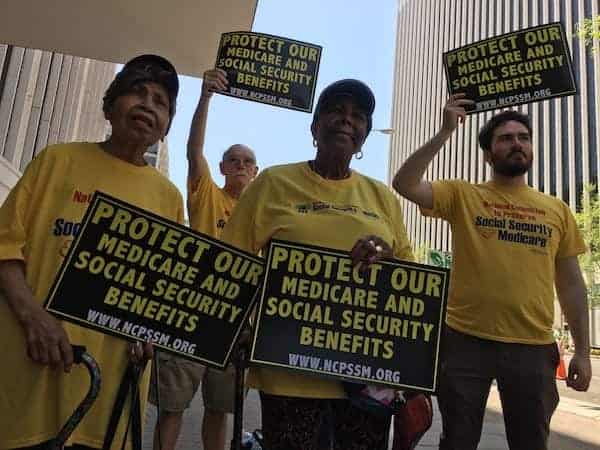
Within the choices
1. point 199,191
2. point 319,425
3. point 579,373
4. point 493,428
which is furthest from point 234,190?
point 493,428

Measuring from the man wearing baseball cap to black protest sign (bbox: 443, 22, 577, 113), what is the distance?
1795mm

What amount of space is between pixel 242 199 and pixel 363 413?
92 centimetres

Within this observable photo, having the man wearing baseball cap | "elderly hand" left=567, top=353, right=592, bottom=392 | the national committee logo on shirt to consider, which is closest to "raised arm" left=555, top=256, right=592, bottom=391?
"elderly hand" left=567, top=353, right=592, bottom=392

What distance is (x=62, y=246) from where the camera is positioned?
1.67m

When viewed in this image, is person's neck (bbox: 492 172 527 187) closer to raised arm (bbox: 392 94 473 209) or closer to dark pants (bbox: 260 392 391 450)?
raised arm (bbox: 392 94 473 209)

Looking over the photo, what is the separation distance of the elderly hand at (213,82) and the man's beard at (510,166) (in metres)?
1.73

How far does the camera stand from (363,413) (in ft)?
5.88

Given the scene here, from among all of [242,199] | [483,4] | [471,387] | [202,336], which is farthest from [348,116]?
[483,4]

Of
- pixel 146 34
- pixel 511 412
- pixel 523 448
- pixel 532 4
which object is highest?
pixel 532 4

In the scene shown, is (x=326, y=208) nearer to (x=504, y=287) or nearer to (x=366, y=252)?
(x=366, y=252)

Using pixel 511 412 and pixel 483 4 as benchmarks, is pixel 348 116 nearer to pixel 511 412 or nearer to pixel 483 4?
pixel 511 412

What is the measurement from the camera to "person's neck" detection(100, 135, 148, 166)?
6.15 feet

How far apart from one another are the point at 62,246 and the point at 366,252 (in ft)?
3.29

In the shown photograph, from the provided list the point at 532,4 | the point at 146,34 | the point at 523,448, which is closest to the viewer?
the point at 523,448
